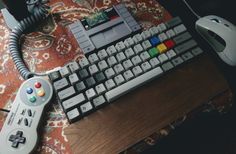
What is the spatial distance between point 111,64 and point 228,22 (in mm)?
287

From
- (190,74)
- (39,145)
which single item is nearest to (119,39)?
(190,74)

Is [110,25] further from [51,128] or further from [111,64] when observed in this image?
[51,128]

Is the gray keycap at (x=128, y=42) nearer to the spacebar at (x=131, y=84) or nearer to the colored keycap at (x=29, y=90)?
the spacebar at (x=131, y=84)

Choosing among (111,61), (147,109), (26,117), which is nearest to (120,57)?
(111,61)

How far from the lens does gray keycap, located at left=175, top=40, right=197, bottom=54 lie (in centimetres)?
70

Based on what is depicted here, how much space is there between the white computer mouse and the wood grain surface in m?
0.04

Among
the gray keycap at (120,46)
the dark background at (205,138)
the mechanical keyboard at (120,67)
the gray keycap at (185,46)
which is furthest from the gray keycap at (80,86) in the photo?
the dark background at (205,138)

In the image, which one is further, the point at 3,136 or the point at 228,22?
the point at 228,22

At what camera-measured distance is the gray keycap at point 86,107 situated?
2.06ft

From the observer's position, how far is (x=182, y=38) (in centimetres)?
72

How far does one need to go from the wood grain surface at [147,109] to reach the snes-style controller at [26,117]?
0.22 ft

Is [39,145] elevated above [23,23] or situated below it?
below

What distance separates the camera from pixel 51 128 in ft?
2.10

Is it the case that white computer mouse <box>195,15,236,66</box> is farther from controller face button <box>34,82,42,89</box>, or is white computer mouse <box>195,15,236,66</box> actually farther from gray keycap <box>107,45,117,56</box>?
controller face button <box>34,82,42,89</box>
